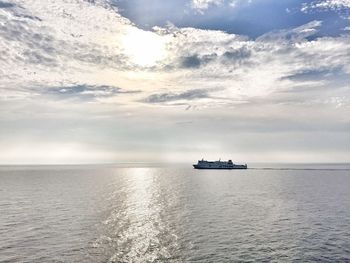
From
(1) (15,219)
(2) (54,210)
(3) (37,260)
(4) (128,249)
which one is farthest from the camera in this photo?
(2) (54,210)

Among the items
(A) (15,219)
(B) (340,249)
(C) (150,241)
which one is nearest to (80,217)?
(A) (15,219)


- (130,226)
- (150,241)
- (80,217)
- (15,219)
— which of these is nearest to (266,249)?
(150,241)

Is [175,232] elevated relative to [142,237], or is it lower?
elevated

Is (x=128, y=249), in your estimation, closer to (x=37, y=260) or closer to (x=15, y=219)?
(x=37, y=260)

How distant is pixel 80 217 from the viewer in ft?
287

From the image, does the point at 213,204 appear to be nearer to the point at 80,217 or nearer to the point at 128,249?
the point at 80,217

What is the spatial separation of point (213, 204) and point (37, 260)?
68917 mm

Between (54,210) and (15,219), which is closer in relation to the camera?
(15,219)

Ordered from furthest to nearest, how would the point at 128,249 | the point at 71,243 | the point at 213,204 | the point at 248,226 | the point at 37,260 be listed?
the point at 213,204, the point at 248,226, the point at 71,243, the point at 128,249, the point at 37,260

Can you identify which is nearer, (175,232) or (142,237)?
(142,237)

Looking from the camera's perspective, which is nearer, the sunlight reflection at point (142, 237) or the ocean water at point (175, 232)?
the sunlight reflection at point (142, 237)

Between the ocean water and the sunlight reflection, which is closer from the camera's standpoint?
the sunlight reflection

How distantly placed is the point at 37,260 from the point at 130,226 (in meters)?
26.1

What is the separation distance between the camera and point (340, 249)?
58469mm
